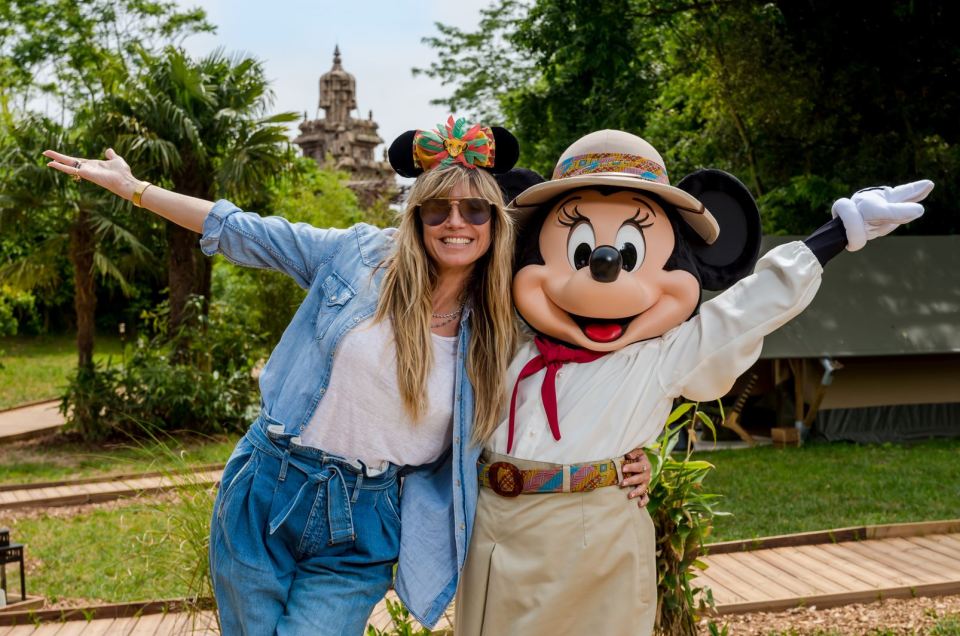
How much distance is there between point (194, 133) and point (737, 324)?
9579mm

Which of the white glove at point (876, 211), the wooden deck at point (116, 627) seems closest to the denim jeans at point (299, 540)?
the white glove at point (876, 211)

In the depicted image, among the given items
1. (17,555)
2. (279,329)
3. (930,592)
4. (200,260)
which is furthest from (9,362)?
(930,592)

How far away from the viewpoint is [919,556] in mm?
6066

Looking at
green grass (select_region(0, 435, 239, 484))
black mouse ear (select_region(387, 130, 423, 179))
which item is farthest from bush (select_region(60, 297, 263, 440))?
black mouse ear (select_region(387, 130, 423, 179))

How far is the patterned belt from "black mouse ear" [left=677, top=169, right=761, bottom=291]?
31.0 inches

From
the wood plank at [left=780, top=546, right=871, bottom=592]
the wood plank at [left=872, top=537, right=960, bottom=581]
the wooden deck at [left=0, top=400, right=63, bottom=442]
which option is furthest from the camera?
the wooden deck at [left=0, top=400, right=63, bottom=442]

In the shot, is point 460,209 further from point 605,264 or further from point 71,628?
point 71,628

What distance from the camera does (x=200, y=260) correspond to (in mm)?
12930

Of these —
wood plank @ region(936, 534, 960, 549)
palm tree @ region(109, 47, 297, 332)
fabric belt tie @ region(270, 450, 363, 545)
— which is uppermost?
palm tree @ region(109, 47, 297, 332)

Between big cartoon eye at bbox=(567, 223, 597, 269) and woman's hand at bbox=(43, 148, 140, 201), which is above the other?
woman's hand at bbox=(43, 148, 140, 201)

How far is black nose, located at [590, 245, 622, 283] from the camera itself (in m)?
2.94

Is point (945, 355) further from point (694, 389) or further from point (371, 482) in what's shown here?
point (371, 482)

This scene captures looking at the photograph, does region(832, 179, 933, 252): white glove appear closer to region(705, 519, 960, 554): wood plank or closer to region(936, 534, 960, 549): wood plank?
region(705, 519, 960, 554): wood plank

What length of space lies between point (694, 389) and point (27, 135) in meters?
10.6
